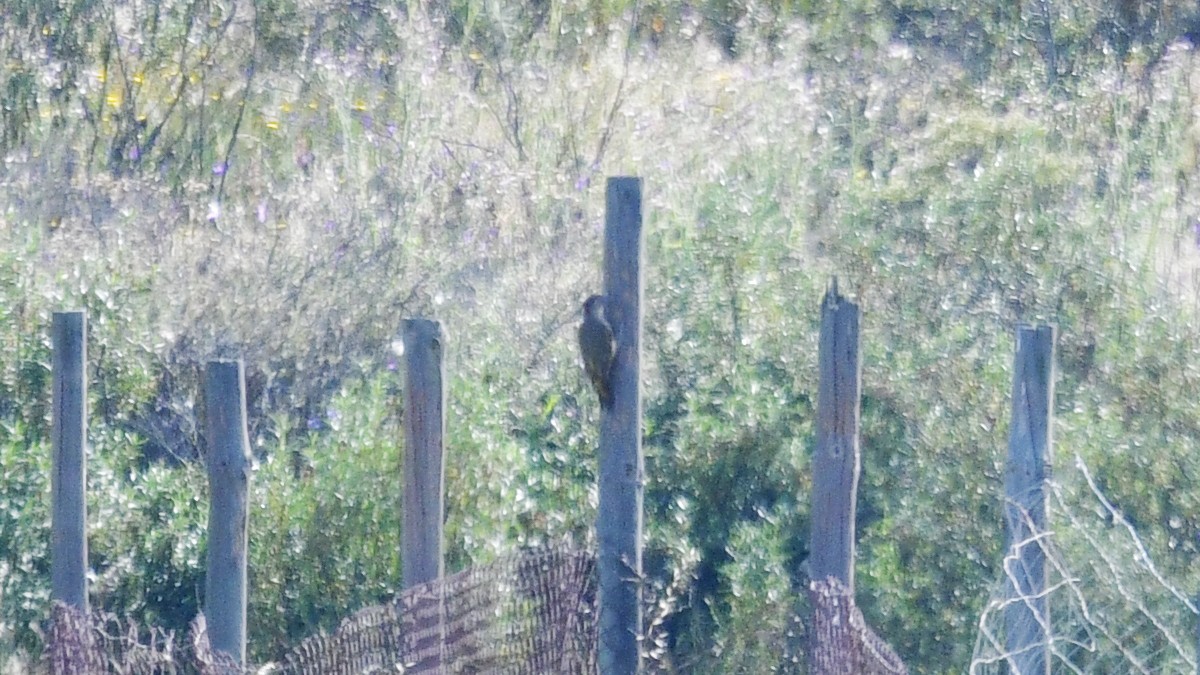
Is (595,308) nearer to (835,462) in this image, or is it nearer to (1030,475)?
(835,462)

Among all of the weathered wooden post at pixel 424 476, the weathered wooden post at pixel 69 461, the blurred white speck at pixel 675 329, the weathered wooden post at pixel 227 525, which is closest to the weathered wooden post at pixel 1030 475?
the weathered wooden post at pixel 424 476

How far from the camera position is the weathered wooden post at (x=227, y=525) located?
306 centimetres

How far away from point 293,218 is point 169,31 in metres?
1.67

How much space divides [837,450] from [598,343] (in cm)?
51

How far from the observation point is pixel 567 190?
5988 millimetres

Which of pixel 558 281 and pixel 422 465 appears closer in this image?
pixel 422 465

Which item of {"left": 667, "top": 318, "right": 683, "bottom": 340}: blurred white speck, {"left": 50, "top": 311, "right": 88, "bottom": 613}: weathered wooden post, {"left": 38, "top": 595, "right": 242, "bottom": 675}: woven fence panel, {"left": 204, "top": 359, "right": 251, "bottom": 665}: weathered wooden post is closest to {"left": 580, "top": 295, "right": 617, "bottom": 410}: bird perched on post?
{"left": 204, "top": 359, "right": 251, "bottom": 665}: weathered wooden post

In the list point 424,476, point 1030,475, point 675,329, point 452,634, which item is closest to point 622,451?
point 424,476

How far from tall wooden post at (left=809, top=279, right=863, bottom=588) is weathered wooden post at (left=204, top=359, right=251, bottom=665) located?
1.13 m

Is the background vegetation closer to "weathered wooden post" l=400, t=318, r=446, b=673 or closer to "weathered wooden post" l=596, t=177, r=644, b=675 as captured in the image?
"weathered wooden post" l=596, t=177, r=644, b=675

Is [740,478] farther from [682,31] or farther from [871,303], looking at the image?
[682,31]

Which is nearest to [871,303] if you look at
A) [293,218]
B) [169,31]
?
[293,218]

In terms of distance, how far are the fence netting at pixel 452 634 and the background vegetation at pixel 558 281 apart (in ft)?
1.20

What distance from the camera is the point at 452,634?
10.1 feet
